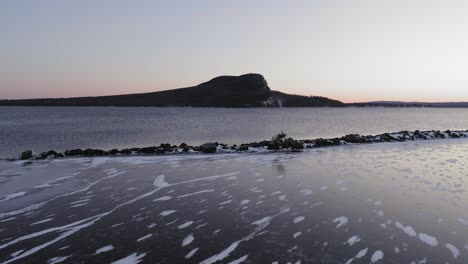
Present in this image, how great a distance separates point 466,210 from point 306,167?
25.0 ft

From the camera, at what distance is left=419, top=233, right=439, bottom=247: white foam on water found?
292 inches

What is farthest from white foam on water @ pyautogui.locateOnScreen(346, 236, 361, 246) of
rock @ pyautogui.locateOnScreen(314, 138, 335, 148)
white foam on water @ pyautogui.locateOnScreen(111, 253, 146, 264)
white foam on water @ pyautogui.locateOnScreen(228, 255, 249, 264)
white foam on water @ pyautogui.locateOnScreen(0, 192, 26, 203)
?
rock @ pyautogui.locateOnScreen(314, 138, 335, 148)

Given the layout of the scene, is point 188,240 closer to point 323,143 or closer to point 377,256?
point 377,256

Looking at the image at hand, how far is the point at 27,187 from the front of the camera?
41.5 feet

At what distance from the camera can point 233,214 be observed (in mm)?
9336

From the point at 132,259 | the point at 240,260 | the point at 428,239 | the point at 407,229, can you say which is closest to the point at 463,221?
the point at 407,229

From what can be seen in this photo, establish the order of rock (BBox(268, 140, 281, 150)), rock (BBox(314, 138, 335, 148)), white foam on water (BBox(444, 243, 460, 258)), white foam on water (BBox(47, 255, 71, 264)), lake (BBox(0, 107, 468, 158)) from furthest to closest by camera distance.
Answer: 1. lake (BBox(0, 107, 468, 158))
2. rock (BBox(314, 138, 335, 148))
3. rock (BBox(268, 140, 281, 150))
4. white foam on water (BBox(444, 243, 460, 258))
5. white foam on water (BBox(47, 255, 71, 264))

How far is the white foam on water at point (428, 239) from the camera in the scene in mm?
7414

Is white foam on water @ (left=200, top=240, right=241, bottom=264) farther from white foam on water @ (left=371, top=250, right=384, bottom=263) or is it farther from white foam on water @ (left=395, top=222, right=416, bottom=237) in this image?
white foam on water @ (left=395, top=222, right=416, bottom=237)

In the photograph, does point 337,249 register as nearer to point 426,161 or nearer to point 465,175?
point 465,175

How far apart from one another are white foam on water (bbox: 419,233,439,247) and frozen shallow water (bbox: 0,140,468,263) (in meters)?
0.04

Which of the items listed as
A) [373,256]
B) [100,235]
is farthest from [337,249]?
[100,235]

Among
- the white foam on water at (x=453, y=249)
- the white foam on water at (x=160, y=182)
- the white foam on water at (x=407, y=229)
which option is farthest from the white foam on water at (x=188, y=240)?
the white foam on water at (x=160, y=182)

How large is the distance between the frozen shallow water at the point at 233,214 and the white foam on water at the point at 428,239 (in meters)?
0.04
